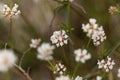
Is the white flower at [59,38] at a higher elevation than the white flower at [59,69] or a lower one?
higher

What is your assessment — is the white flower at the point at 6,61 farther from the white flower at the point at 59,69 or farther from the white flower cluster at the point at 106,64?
the white flower cluster at the point at 106,64

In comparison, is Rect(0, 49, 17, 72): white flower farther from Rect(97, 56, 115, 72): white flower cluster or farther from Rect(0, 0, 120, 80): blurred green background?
Rect(0, 0, 120, 80): blurred green background

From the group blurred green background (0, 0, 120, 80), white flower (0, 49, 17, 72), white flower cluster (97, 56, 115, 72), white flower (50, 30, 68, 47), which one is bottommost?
white flower (0, 49, 17, 72)

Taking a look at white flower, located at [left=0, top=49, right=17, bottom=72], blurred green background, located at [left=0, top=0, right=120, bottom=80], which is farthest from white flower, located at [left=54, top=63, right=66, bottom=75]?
blurred green background, located at [left=0, top=0, right=120, bottom=80]

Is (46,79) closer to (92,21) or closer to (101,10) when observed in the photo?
(101,10)

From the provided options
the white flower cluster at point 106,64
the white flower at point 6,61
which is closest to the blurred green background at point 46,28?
the white flower cluster at point 106,64

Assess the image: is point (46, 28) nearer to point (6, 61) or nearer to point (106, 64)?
point (106, 64)

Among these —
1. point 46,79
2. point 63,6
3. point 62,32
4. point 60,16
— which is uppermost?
point 60,16

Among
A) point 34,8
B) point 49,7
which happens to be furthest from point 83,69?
point 34,8
